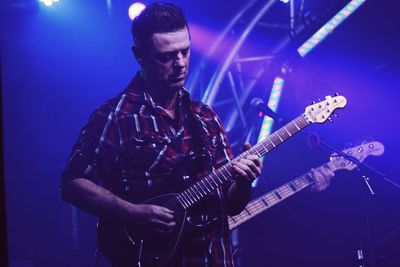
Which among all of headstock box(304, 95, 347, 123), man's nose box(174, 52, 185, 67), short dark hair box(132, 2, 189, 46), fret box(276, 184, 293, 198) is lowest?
fret box(276, 184, 293, 198)

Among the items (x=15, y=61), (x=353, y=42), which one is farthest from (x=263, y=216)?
(x=15, y=61)

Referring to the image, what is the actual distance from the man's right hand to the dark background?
2.31 metres

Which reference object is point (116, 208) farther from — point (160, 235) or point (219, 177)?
point (219, 177)

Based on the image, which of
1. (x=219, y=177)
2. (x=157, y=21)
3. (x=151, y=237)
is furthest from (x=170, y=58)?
(x=151, y=237)

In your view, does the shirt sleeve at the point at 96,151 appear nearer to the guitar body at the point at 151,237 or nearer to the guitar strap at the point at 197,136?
the guitar body at the point at 151,237

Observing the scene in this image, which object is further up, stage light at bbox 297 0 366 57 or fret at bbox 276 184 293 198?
stage light at bbox 297 0 366 57

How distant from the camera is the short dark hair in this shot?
2838mm

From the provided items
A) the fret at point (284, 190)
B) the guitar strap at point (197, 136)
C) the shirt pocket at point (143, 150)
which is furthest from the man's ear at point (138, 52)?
the fret at point (284, 190)

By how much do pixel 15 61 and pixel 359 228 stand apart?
15.0 ft

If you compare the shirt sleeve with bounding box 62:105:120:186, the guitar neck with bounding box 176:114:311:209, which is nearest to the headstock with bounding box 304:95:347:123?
the guitar neck with bounding box 176:114:311:209

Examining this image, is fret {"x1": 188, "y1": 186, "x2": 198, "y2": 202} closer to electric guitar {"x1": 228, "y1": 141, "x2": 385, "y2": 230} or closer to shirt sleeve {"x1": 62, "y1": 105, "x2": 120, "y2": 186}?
shirt sleeve {"x1": 62, "y1": 105, "x2": 120, "y2": 186}

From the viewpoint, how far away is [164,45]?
2816mm

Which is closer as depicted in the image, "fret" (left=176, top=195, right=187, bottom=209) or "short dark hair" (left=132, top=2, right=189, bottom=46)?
"fret" (left=176, top=195, right=187, bottom=209)

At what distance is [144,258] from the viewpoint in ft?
8.27
